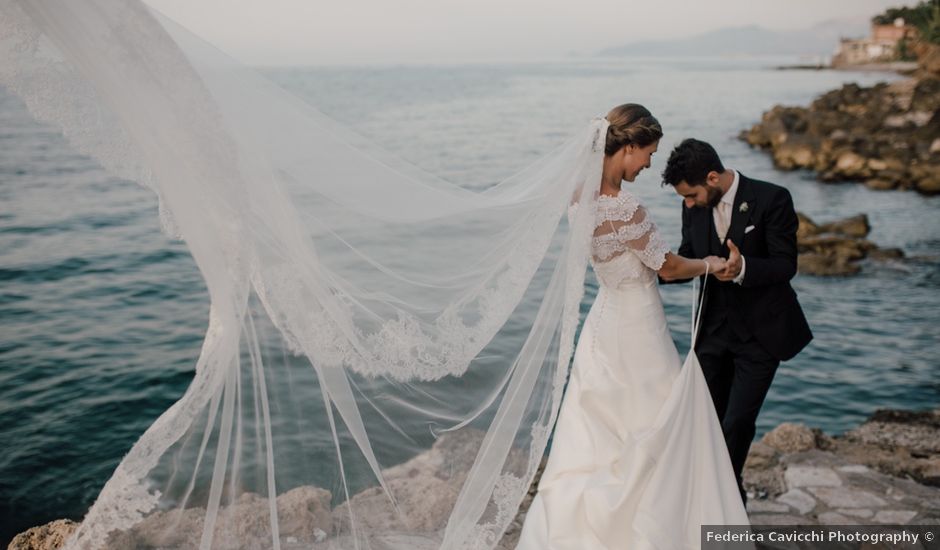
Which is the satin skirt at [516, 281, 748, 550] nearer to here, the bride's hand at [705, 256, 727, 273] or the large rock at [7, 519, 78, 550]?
the bride's hand at [705, 256, 727, 273]

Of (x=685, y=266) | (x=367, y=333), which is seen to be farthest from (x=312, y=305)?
(x=685, y=266)

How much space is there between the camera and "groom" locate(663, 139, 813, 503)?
376 centimetres

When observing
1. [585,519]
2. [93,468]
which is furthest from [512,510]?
[93,468]

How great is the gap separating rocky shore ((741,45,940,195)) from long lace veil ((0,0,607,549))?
63.3ft

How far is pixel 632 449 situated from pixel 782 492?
6.80ft

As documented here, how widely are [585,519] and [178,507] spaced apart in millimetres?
1718

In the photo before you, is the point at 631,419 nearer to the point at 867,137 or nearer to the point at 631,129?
the point at 631,129

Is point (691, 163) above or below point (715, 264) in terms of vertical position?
above

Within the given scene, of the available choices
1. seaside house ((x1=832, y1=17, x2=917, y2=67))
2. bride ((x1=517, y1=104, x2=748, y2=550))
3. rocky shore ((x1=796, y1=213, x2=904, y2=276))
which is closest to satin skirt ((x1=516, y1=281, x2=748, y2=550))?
bride ((x1=517, y1=104, x2=748, y2=550))

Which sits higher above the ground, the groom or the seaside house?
the groom

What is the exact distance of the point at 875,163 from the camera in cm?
2184

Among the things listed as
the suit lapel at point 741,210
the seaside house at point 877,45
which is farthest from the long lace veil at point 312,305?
the seaside house at point 877,45

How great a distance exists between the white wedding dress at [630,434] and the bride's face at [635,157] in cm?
12

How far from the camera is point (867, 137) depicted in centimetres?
2464
